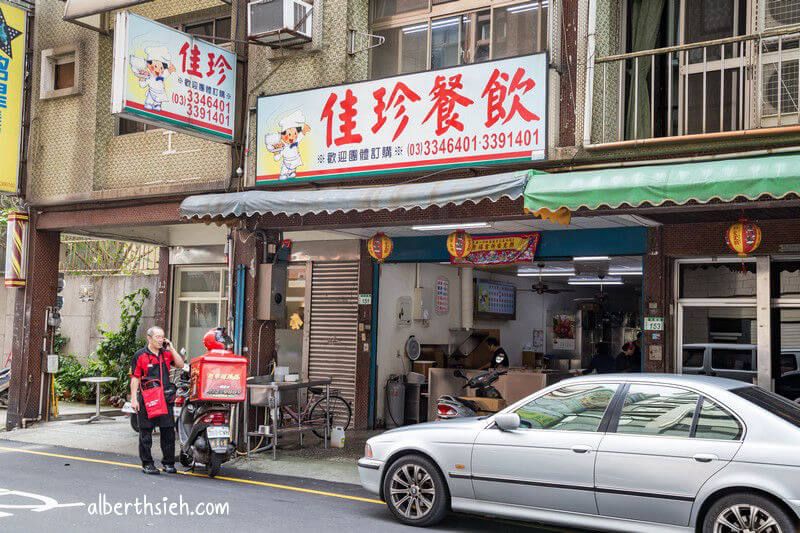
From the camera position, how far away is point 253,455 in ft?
37.9

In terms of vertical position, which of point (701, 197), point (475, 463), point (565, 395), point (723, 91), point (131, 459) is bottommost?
point (131, 459)

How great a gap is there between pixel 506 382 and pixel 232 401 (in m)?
4.76

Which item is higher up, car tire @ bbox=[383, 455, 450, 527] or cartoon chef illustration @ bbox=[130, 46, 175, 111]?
cartoon chef illustration @ bbox=[130, 46, 175, 111]

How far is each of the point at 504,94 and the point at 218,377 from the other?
16.5 ft

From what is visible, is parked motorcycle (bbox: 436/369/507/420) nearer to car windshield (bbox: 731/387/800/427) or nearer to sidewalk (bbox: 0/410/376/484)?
sidewalk (bbox: 0/410/376/484)

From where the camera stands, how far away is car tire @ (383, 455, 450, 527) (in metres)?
7.56

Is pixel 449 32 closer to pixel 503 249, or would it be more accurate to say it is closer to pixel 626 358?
pixel 503 249

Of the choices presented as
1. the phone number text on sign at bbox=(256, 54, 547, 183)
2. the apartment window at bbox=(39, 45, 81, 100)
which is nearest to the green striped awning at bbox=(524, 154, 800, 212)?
the phone number text on sign at bbox=(256, 54, 547, 183)

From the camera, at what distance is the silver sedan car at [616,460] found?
6086 millimetres

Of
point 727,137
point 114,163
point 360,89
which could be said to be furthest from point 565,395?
point 114,163

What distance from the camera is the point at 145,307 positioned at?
1792 cm

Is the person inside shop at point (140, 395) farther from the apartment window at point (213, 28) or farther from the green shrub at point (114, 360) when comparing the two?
the green shrub at point (114, 360)

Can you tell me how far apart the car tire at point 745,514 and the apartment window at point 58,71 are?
12.8 m

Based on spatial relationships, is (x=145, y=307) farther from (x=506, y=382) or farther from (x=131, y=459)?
(x=506, y=382)
